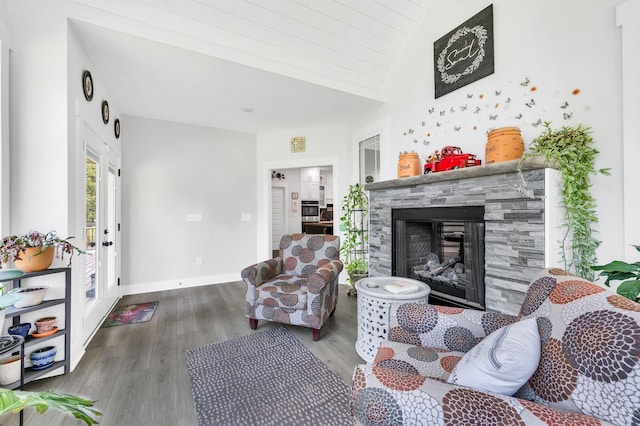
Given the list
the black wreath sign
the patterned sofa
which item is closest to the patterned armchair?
the patterned sofa

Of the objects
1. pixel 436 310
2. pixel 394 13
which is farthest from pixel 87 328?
pixel 394 13

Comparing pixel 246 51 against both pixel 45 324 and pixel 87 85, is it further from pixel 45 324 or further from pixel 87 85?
pixel 45 324

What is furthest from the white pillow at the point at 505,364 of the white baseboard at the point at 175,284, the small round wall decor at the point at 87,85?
the white baseboard at the point at 175,284

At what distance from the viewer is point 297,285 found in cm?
277

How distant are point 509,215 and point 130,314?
380 cm

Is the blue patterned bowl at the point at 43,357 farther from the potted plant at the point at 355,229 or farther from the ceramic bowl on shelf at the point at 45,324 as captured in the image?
the potted plant at the point at 355,229

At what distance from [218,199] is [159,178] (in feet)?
2.88

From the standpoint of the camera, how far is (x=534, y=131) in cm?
203

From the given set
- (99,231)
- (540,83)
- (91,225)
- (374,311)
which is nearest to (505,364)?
(374,311)

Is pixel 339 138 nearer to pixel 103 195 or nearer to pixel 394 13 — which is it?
pixel 394 13

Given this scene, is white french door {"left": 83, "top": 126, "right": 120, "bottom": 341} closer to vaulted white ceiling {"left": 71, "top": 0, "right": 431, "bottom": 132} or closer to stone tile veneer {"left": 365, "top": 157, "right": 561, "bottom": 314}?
vaulted white ceiling {"left": 71, "top": 0, "right": 431, "bottom": 132}

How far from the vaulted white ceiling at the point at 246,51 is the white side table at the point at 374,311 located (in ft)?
7.41

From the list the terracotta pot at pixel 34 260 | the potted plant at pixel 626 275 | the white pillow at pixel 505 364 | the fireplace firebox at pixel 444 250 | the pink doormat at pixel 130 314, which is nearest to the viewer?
the white pillow at pixel 505 364

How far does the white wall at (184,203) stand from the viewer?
3986 mm
